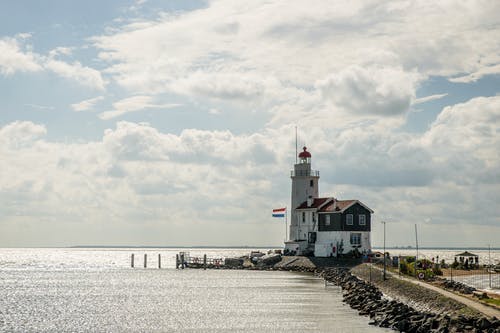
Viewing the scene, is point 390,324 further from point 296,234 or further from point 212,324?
point 296,234

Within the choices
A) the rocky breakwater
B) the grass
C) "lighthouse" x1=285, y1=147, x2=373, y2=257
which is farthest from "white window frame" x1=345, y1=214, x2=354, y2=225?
the grass

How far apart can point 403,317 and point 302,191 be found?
47545 millimetres

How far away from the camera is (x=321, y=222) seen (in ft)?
255

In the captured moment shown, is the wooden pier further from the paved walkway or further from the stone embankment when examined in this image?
the stone embankment

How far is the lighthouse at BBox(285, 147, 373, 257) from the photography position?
75.7m

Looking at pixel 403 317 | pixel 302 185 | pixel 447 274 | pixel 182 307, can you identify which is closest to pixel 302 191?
pixel 302 185

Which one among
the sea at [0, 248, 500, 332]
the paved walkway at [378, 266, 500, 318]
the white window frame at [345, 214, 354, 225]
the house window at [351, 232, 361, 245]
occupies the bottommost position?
the sea at [0, 248, 500, 332]

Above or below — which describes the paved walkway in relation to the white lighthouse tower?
below

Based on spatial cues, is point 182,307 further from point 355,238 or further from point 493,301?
point 355,238

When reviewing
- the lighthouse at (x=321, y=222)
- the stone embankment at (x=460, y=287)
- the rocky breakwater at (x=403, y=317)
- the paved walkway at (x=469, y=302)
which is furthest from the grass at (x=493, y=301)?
the lighthouse at (x=321, y=222)

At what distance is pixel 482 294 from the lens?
37500 millimetres

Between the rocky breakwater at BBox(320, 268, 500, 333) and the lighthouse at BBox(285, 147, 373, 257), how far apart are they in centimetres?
2138

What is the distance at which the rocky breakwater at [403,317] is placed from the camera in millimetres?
27859

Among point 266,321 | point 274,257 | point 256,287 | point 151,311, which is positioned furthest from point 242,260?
point 266,321
